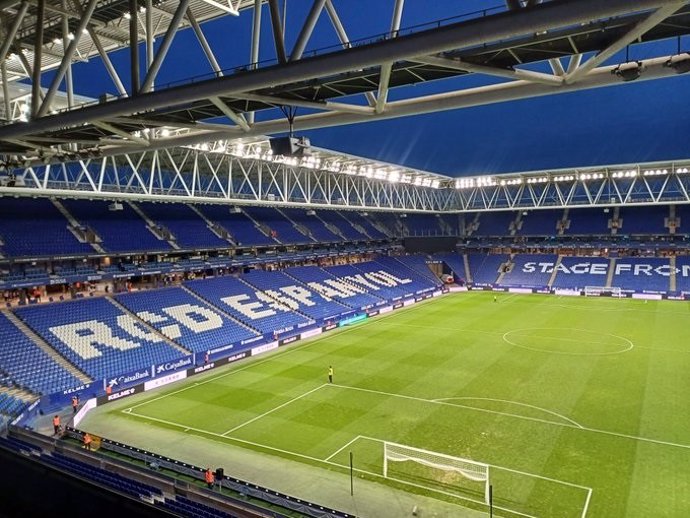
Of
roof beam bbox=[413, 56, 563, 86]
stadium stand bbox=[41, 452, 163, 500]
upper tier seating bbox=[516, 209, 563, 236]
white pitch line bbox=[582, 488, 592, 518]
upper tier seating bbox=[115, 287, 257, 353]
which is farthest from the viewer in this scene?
upper tier seating bbox=[516, 209, 563, 236]

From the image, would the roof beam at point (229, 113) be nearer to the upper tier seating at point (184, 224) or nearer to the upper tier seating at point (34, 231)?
the upper tier seating at point (34, 231)

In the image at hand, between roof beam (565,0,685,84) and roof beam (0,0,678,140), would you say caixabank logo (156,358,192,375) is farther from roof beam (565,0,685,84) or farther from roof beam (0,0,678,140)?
roof beam (565,0,685,84)

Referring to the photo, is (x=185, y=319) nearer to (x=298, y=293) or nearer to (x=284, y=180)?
(x=284, y=180)

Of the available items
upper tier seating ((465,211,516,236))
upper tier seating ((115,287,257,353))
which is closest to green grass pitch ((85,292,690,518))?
upper tier seating ((115,287,257,353))

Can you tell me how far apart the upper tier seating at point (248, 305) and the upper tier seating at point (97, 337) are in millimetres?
7512

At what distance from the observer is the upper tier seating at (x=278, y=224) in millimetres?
52353

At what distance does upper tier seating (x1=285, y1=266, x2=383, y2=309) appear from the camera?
48494 millimetres

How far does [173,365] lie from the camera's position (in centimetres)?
2858

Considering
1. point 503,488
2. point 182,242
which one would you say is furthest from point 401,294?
point 503,488

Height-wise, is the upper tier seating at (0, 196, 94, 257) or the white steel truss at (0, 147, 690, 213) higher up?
the white steel truss at (0, 147, 690, 213)

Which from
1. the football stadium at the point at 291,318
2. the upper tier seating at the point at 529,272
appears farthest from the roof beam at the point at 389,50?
the upper tier seating at the point at 529,272

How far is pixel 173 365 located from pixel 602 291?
48.8 m

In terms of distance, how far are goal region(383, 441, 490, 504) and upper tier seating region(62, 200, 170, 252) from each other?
26466 mm

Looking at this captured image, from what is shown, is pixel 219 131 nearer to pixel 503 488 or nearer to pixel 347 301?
pixel 503 488
